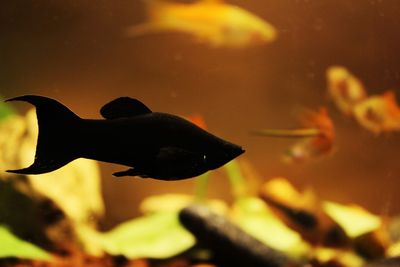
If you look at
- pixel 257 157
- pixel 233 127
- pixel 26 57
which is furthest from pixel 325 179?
pixel 26 57

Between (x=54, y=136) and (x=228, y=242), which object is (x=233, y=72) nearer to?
(x=228, y=242)

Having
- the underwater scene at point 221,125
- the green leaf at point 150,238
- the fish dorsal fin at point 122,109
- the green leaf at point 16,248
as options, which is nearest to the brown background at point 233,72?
the underwater scene at point 221,125

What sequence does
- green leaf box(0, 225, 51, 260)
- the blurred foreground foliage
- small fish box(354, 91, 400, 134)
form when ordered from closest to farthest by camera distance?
green leaf box(0, 225, 51, 260) → the blurred foreground foliage → small fish box(354, 91, 400, 134)

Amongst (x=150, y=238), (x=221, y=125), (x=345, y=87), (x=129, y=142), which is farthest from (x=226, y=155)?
(x=345, y=87)

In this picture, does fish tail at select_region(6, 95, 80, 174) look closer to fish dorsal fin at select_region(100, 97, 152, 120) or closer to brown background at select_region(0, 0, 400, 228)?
fish dorsal fin at select_region(100, 97, 152, 120)

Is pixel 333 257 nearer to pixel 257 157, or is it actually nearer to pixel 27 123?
pixel 257 157

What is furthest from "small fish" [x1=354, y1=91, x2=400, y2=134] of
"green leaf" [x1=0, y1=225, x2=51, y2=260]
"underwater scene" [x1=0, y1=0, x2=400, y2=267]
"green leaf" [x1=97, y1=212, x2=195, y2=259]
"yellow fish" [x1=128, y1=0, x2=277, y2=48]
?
"green leaf" [x1=0, y1=225, x2=51, y2=260]
